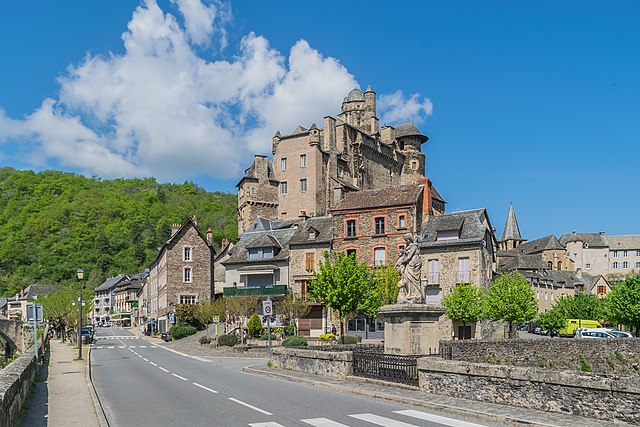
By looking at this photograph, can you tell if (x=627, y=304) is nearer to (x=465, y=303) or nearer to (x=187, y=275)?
(x=465, y=303)

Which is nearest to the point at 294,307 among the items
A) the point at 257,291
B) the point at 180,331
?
the point at 257,291

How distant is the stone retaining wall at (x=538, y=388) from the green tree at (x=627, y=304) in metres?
44.5

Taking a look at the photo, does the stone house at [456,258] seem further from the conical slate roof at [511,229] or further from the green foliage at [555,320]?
the conical slate roof at [511,229]

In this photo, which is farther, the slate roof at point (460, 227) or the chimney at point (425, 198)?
the chimney at point (425, 198)

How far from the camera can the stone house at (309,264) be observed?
51938mm

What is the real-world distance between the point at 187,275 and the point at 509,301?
33344 mm

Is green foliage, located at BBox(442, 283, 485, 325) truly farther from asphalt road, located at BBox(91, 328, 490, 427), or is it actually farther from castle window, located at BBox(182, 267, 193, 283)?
castle window, located at BBox(182, 267, 193, 283)

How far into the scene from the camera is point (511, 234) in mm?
126812

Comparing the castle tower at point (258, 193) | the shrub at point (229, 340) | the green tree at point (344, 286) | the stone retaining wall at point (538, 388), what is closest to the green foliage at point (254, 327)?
the shrub at point (229, 340)

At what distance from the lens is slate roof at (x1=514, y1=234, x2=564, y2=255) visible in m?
118

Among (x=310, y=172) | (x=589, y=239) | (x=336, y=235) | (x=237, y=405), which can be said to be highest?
(x=310, y=172)

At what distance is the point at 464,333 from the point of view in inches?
1809

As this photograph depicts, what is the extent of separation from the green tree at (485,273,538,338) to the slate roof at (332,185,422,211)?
30.3 feet

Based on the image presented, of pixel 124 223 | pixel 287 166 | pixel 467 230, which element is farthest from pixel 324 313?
pixel 124 223
